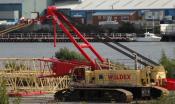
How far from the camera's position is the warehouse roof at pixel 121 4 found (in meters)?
139

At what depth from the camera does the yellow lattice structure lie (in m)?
27.6

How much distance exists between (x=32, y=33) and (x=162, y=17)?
2721 centimetres

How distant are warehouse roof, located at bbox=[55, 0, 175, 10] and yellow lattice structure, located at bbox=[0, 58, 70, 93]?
110 metres

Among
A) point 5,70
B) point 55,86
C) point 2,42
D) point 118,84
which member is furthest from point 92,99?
point 2,42

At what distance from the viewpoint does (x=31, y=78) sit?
92.1 feet

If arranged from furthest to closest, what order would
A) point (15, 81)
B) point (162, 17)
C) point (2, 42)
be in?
point (162, 17) < point (2, 42) < point (15, 81)

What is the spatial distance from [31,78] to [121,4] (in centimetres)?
11580

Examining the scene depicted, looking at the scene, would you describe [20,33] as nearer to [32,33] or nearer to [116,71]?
[32,33]

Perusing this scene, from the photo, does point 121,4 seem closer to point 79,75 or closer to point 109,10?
point 109,10

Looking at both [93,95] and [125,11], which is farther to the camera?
[125,11]

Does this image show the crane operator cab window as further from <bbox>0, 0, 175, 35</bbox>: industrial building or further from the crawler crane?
<bbox>0, 0, 175, 35</bbox>: industrial building

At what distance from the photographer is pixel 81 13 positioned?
14150 centimetres

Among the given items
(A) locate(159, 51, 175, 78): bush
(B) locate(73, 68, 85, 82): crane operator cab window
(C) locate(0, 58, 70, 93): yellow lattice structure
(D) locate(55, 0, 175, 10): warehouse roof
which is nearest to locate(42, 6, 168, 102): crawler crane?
(B) locate(73, 68, 85, 82): crane operator cab window

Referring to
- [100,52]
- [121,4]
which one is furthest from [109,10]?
[100,52]
